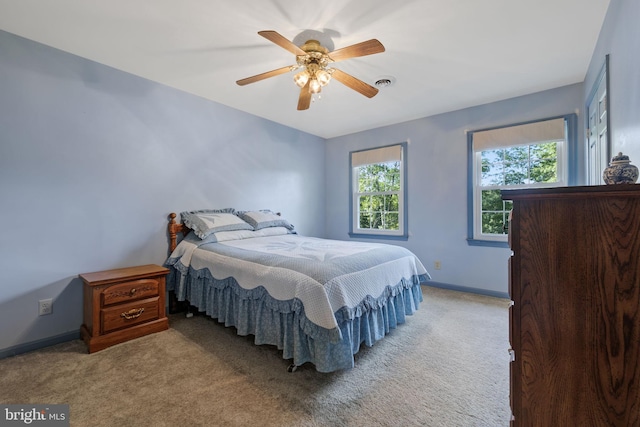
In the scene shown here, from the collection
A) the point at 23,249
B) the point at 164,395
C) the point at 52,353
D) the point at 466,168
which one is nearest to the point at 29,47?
the point at 23,249

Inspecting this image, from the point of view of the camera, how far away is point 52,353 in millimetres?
2053

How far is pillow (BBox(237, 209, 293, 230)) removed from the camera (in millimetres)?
3352

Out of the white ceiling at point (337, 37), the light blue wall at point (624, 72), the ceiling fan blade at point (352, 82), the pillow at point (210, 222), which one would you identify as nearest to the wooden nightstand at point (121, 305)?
the pillow at point (210, 222)

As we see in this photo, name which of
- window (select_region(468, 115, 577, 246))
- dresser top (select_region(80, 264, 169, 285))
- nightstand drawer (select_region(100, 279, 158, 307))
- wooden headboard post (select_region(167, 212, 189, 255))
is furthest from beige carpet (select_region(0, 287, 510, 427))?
window (select_region(468, 115, 577, 246))

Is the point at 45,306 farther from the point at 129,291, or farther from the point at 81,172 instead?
the point at 81,172

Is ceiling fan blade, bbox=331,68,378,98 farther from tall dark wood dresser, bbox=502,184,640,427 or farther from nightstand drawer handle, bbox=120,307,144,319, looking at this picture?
nightstand drawer handle, bbox=120,307,144,319

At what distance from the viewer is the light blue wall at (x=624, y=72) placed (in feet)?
4.38

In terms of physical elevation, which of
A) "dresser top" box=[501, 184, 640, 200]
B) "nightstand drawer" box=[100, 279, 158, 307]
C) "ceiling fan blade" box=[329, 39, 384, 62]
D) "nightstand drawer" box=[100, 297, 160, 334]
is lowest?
"nightstand drawer" box=[100, 297, 160, 334]

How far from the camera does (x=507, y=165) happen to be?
10.8ft

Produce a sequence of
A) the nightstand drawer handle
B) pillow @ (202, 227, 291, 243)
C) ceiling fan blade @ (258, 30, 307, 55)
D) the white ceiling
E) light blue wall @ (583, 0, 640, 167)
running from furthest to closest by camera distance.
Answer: pillow @ (202, 227, 291, 243) < the nightstand drawer handle < the white ceiling < ceiling fan blade @ (258, 30, 307, 55) < light blue wall @ (583, 0, 640, 167)

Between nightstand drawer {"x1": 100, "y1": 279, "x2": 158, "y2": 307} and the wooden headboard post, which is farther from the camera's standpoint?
the wooden headboard post

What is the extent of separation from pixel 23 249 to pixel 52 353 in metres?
0.83

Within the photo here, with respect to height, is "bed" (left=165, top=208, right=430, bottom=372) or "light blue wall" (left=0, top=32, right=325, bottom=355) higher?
"light blue wall" (left=0, top=32, right=325, bottom=355)

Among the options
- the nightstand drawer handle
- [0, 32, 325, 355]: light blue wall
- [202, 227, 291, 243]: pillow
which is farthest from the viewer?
[202, 227, 291, 243]: pillow
